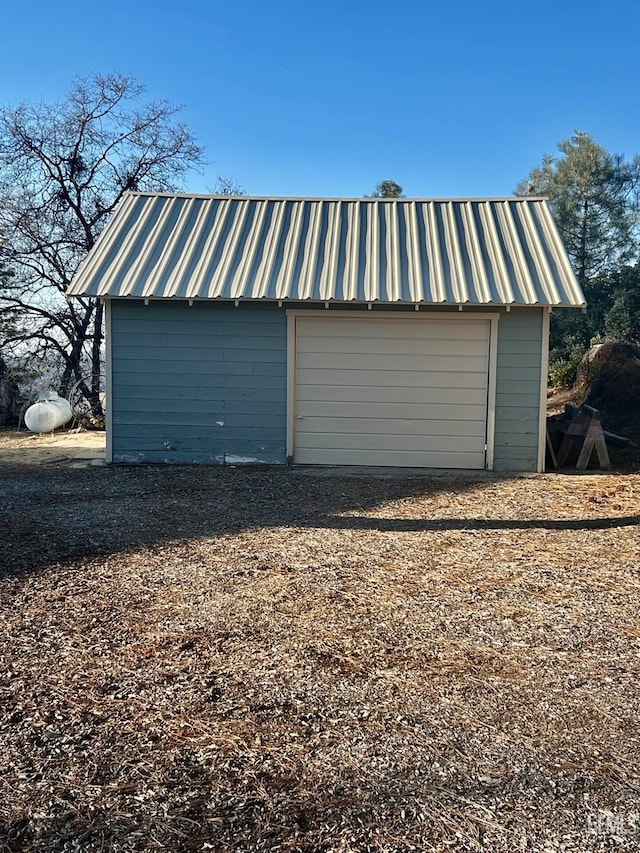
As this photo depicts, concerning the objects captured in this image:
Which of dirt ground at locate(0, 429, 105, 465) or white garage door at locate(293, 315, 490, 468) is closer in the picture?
white garage door at locate(293, 315, 490, 468)

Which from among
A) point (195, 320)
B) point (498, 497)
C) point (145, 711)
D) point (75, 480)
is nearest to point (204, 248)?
point (195, 320)

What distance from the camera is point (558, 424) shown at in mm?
10859

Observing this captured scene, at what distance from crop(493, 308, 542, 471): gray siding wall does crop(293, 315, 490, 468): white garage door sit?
0.21m

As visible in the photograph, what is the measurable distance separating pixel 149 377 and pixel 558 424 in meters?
6.68

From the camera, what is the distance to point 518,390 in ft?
27.3

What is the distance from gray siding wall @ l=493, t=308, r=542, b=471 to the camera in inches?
323

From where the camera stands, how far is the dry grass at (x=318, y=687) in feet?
6.31

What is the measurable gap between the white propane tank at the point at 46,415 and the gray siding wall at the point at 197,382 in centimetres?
423

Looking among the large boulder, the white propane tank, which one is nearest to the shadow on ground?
the white propane tank

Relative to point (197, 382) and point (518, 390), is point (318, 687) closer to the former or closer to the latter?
point (197, 382)

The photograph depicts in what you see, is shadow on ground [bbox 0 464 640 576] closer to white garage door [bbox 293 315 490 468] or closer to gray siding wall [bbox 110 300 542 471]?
gray siding wall [bbox 110 300 542 471]

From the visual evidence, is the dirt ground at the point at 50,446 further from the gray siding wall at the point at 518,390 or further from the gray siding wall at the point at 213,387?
the gray siding wall at the point at 518,390

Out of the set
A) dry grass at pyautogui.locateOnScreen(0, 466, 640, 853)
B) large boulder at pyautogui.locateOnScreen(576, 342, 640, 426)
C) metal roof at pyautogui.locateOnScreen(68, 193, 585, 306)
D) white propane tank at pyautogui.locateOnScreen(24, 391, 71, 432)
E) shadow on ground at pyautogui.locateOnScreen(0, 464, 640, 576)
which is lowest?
shadow on ground at pyautogui.locateOnScreen(0, 464, 640, 576)

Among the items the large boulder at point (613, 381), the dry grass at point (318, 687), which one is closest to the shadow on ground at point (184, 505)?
the dry grass at point (318, 687)
